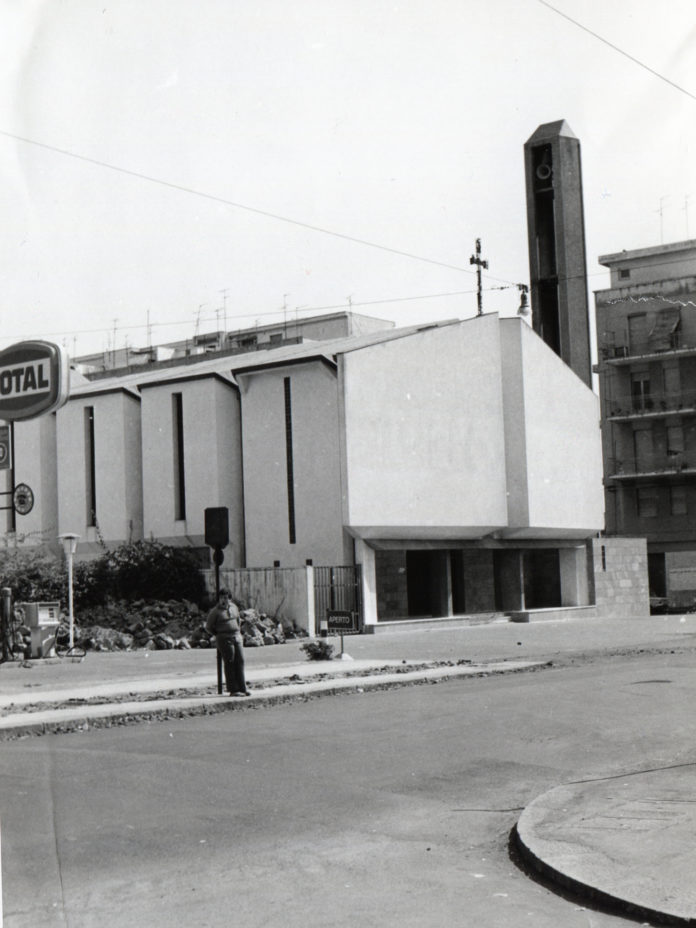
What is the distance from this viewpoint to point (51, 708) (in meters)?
16.4

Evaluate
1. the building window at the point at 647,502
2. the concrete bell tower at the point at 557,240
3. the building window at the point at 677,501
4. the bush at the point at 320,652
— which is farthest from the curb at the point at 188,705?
the building window at the point at 647,502

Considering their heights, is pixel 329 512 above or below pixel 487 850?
above

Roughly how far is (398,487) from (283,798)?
2897 centimetres

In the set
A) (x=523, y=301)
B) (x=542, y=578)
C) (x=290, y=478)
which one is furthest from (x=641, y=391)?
(x=290, y=478)

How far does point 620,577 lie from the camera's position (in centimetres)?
5138

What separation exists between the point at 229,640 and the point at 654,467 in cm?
5674

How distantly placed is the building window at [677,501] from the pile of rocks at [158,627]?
39.6 m

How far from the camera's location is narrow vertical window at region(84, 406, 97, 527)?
1688 inches

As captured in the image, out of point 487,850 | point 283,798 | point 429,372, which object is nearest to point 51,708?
point 283,798

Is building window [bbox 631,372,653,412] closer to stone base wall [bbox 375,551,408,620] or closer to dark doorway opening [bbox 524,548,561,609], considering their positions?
dark doorway opening [bbox 524,548,561,609]

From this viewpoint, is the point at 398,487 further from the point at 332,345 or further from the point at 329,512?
the point at 332,345

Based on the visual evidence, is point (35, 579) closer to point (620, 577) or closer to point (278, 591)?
point (278, 591)

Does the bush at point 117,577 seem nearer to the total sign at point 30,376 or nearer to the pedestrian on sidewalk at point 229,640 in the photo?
the pedestrian on sidewalk at point 229,640

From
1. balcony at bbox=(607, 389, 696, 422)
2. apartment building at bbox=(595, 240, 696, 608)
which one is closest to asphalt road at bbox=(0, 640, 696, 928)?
balcony at bbox=(607, 389, 696, 422)
